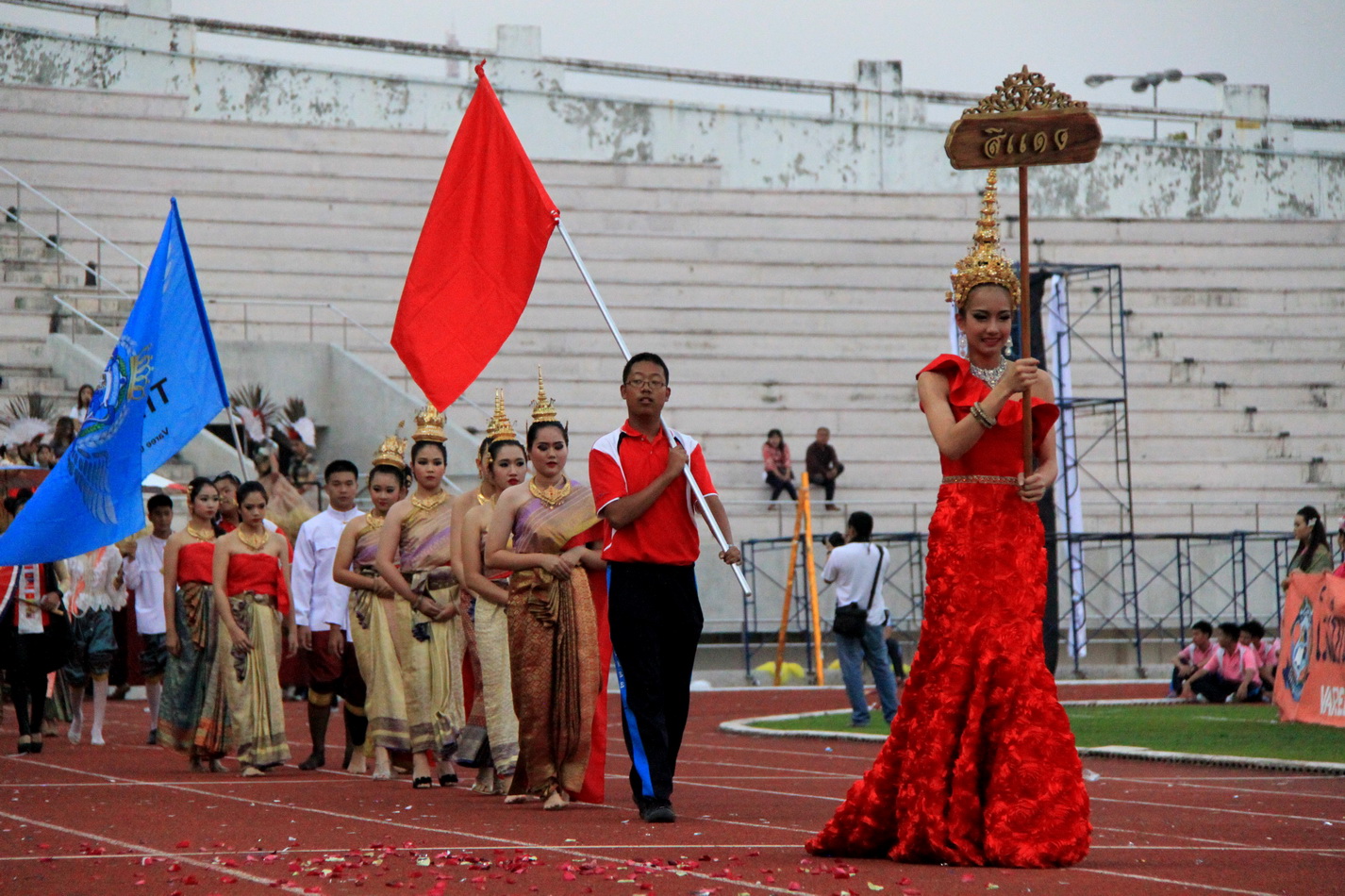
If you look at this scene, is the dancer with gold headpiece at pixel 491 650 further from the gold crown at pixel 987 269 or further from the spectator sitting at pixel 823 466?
the spectator sitting at pixel 823 466

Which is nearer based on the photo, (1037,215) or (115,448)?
(115,448)

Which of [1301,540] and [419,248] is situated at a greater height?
[419,248]

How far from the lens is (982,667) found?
6117mm

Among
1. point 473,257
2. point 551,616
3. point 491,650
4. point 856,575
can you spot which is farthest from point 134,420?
point 856,575

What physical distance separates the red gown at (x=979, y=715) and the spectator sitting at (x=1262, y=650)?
10437mm

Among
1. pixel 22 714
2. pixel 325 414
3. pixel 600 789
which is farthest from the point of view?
pixel 325 414

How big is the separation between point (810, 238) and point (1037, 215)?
3.66 metres

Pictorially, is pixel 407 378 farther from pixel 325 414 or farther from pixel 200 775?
pixel 200 775

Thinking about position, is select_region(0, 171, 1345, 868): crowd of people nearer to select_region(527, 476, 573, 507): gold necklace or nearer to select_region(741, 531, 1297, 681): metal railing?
select_region(527, 476, 573, 507): gold necklace

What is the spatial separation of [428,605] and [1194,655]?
872 centimetres

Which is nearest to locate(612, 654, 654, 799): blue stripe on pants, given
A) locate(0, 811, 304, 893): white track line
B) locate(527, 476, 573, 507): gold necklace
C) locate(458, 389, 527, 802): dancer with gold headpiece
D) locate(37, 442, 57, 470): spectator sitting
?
locate(458, 389, 527, 802): dancer with gold headpiece

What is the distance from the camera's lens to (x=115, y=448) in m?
10.5

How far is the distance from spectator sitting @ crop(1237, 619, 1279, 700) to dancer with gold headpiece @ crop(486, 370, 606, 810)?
29.3ft

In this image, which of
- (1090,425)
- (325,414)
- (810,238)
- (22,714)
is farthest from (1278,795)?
(810,238)
